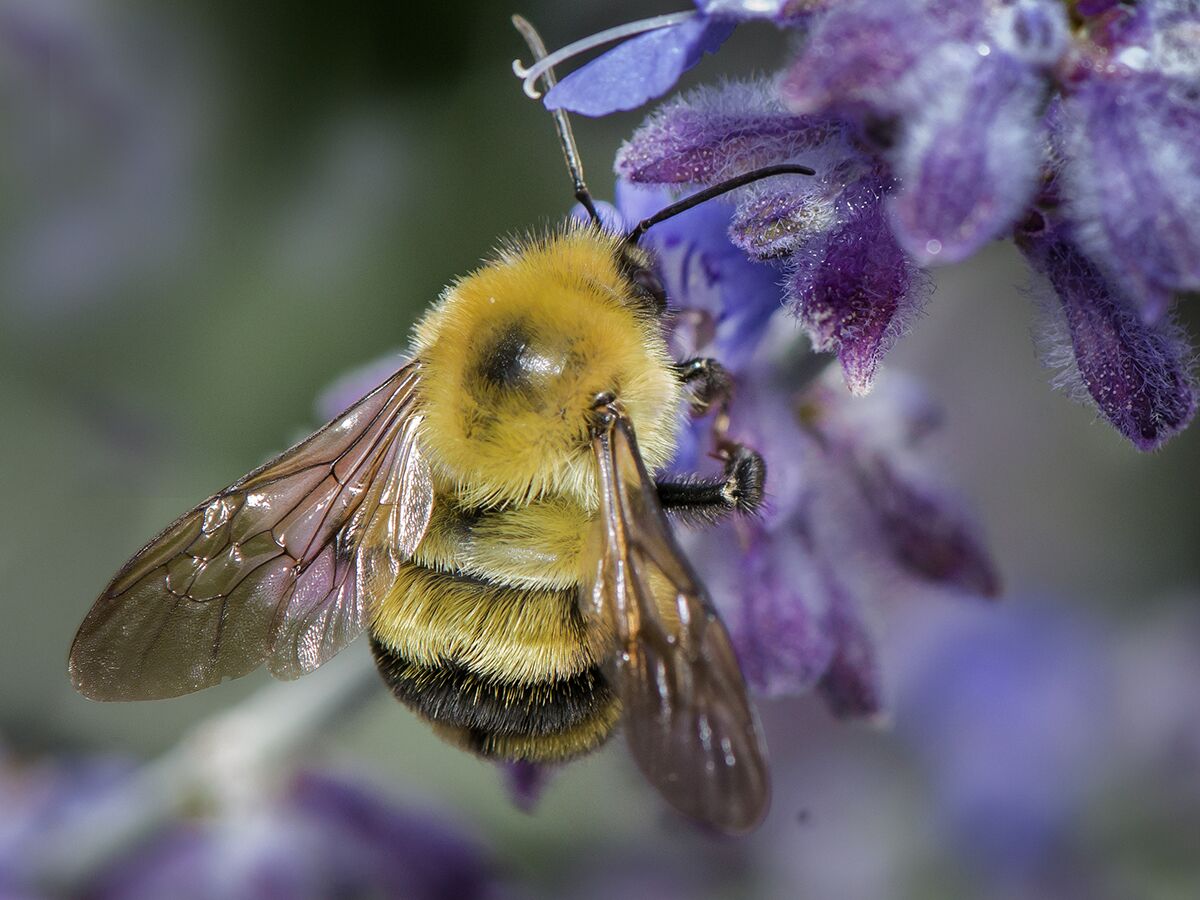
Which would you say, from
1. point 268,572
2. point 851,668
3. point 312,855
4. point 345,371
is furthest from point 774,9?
point 345,371

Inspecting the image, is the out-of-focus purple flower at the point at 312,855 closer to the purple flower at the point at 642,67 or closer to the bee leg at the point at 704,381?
the bee leg at the point at 704,381

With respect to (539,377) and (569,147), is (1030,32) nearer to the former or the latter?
(539,377)

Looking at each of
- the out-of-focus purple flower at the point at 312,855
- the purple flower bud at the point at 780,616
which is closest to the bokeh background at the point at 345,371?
the out-of-focus purple flower at the point at 312,855

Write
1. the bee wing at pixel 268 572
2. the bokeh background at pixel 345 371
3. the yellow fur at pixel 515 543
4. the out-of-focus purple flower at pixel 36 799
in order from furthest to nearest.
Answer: the bokeh background at pixel 345 371
the out-of-focus purple flower at pixel 36 799
the bee wing at pixel 268 572
the yellow fur at pixel 515 543

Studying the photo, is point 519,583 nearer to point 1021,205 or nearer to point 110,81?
point 1021,205

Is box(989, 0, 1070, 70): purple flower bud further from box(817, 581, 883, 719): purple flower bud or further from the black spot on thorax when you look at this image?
box(817, 581, 883, 719): purple flower bud

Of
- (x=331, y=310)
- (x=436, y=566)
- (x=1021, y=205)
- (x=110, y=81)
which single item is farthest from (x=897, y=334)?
(x=110, y=81)
